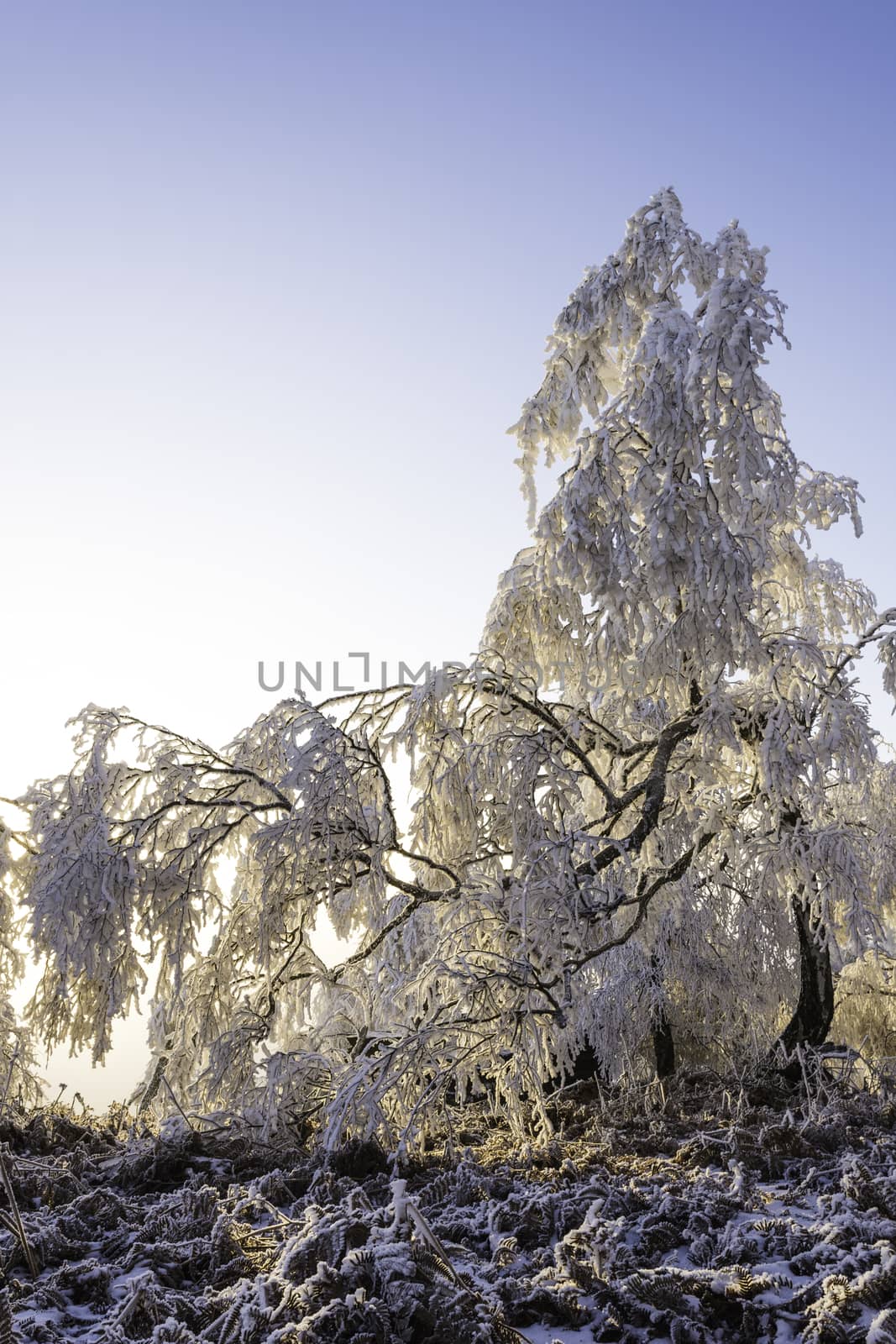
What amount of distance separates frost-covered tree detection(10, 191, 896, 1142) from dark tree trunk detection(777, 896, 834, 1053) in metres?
0.02

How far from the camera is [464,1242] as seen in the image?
399cm

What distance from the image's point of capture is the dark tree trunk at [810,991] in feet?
27.1

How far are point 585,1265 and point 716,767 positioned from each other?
480cm

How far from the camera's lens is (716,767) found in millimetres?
7754

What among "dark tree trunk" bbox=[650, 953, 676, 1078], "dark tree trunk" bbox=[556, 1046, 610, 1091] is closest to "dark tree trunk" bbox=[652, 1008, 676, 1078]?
"dark tree trunk" bbox=[650, 953, 676, 1078]

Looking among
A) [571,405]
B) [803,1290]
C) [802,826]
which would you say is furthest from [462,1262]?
[571,405]

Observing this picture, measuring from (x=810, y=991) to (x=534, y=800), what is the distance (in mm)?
3956

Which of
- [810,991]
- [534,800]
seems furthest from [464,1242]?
[810,991]

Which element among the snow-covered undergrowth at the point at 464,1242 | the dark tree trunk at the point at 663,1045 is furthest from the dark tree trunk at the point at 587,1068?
the snow-covered undergrowth at the point at 464,1242

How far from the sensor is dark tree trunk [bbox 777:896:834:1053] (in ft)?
27.1

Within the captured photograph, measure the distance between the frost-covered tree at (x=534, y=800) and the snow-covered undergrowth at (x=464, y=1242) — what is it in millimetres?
555

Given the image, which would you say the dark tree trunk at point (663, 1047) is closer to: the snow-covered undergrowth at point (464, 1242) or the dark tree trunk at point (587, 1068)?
the dark tree trunk at point (587, 1068)

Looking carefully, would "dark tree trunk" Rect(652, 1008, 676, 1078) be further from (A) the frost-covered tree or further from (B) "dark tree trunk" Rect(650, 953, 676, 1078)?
(A) the frost-covered tree

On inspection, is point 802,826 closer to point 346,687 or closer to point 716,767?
point 716,767
